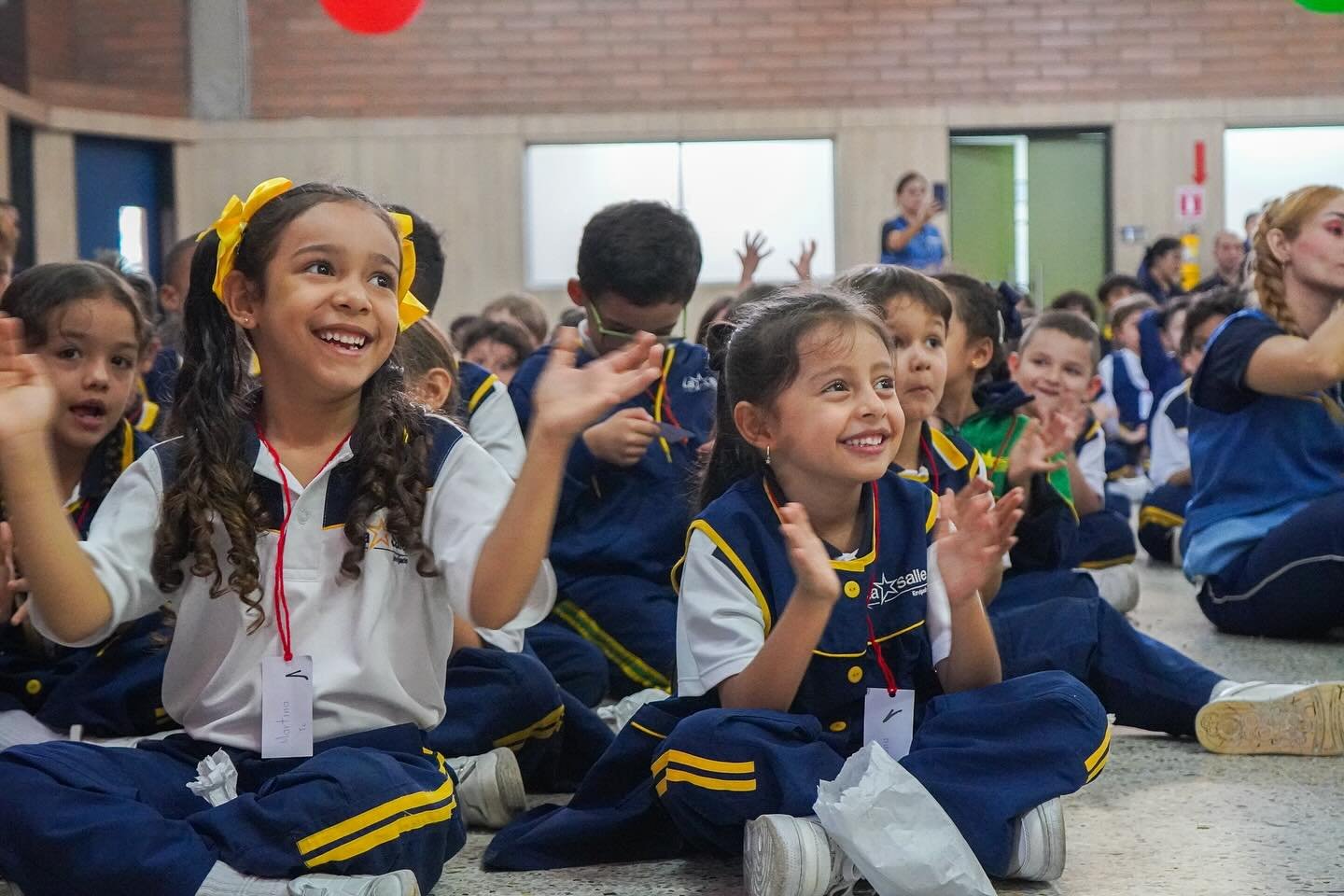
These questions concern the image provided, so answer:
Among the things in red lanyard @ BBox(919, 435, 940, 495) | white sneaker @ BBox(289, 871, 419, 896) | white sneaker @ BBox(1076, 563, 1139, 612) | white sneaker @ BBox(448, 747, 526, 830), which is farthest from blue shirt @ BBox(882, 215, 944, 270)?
white sneaker @ BBox(289, 871, 419, 896)

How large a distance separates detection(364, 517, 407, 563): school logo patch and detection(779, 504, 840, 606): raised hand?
473 mm

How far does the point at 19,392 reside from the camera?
1.69 metres

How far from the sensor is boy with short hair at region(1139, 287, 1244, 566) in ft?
17.0

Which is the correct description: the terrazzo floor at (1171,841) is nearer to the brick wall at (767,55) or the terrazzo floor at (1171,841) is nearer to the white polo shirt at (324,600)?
the white polo shirt at (324,600)

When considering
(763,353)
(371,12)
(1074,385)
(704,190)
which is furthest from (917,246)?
(763,353)

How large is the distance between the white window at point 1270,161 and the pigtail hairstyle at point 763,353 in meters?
9.94

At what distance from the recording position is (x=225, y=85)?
439 inches

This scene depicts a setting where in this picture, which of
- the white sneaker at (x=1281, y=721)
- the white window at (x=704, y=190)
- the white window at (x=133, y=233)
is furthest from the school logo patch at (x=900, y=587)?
the white window at (x=133, y=233)

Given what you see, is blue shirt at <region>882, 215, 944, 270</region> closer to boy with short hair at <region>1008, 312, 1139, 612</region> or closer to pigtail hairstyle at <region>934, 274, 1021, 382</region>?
boy with short hair at <region>1008, 312, 1139, 612</region>

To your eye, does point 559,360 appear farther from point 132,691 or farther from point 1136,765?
point 1136,765

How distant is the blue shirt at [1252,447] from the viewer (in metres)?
3.59

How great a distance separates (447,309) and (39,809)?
995 centimetres

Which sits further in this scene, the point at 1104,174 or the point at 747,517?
the point at 1104,174

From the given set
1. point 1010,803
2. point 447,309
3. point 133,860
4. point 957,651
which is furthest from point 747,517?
point 447,309
